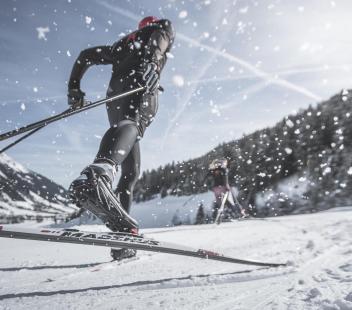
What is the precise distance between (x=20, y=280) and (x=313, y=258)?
1.73 metres

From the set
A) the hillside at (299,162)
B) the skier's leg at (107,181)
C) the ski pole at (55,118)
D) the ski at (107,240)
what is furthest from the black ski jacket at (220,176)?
the hillside at (299,162)

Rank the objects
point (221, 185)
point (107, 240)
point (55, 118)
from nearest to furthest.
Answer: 1. point (107, 240)
2. point (55, 118)
3. point (221, 185)

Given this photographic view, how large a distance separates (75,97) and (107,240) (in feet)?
4.57

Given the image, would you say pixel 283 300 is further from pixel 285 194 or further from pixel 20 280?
pixel 285 194

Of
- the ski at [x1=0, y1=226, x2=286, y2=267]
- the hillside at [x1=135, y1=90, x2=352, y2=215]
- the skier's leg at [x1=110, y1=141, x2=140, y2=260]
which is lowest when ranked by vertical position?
the ski at [x1=0, y1=226, x2=286, y2=267]

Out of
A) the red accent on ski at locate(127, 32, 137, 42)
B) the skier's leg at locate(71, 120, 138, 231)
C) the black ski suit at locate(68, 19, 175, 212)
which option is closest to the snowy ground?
the skier's leg at locate(71, 120, 138, 231)

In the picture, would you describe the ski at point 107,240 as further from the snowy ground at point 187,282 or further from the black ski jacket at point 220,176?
the black ski jacket at point 220,176

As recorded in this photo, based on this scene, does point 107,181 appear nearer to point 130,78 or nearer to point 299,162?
point 130,78

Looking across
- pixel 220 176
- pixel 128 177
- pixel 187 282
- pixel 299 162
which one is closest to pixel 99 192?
pixel 187 282

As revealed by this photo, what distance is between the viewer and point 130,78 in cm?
252

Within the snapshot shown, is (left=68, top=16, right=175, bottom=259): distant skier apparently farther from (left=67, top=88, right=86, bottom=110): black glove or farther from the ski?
the ski

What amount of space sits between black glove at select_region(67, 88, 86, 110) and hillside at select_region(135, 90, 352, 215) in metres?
28.0

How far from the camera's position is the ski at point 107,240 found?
1548 millimetres

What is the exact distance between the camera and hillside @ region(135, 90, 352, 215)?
2995cm
